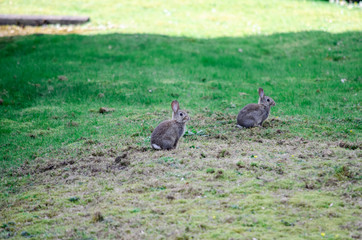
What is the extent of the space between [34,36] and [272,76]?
12.3 meters

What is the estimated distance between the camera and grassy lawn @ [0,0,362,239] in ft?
19.4

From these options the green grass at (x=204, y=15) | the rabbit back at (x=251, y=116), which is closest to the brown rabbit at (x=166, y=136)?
the rabbit back at (x=251, y=116)

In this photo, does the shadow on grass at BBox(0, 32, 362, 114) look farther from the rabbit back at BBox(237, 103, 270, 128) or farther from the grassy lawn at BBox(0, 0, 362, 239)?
the rabbit back at BBox(237, 103, 270, 128)

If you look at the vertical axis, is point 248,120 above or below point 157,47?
below

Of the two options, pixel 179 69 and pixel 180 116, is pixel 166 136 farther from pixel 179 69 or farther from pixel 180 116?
pixel 179 69

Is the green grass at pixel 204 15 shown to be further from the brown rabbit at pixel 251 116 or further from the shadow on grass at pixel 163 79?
the brown rabbit at pixel 251 116

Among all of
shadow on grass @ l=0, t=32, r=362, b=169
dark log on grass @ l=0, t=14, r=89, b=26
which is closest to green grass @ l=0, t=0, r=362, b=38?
dark log on grass @ l=0, t=14, r=89, b=26

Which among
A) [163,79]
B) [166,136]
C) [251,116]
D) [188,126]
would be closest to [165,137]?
[166,136]

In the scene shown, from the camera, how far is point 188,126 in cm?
1088

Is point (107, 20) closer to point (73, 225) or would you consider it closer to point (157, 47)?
point (157, 47)

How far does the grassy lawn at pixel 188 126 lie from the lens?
19.4 ft

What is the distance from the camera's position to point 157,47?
19.4 meters

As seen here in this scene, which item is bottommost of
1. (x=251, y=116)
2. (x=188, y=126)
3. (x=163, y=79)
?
(x=188, y=126)

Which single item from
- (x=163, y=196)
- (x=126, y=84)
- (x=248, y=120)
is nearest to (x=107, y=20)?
(x=126, y=84)
